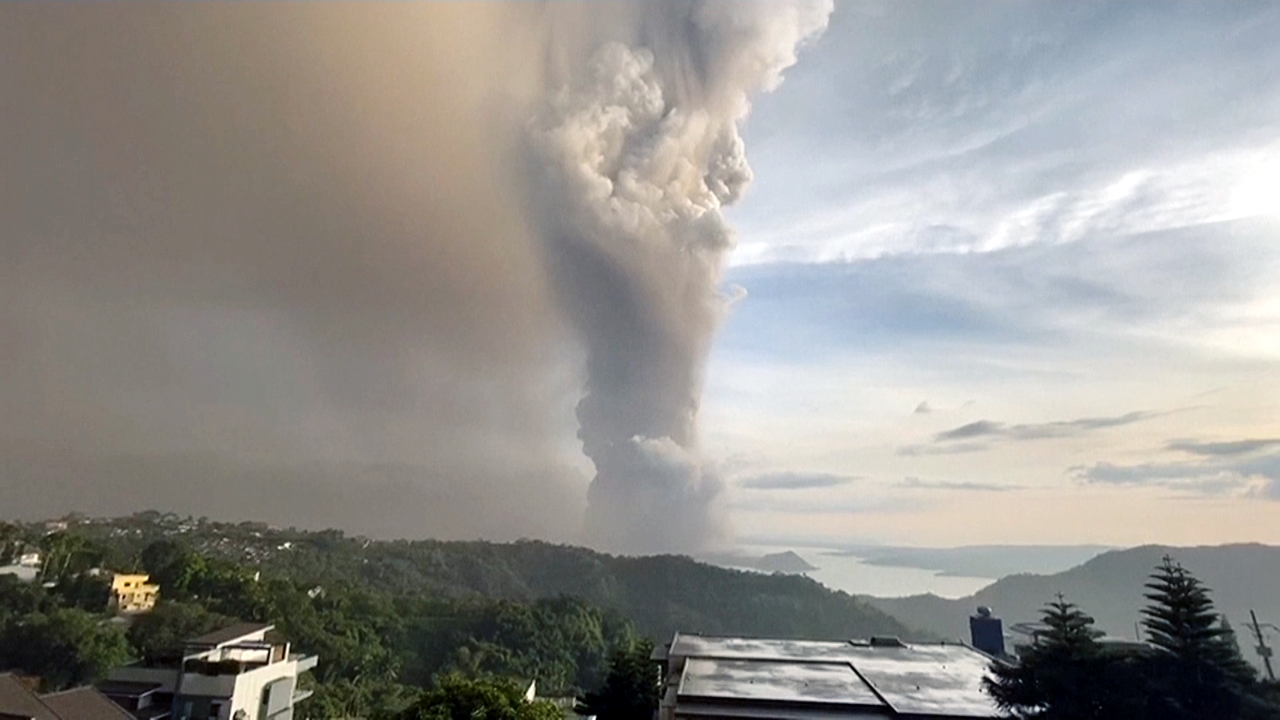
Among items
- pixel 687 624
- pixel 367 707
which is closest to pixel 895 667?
pixel 367 707

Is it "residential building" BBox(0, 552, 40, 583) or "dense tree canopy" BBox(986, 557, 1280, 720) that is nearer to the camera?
"dense tree canopy" BBox(986, 557, 1280, 720)

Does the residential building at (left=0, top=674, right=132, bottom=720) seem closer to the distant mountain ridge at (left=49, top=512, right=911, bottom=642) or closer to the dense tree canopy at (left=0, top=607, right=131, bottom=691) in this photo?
the dense tree canopy at (left=0, top=607, right=131, bottom=691)

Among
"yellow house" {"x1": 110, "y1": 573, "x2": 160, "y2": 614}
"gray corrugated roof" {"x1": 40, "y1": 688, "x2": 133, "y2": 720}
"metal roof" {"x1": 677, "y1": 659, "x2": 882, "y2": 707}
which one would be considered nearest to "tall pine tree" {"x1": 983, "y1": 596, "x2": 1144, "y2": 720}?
"metal roof" {"x1": 677, "y1": 659, "x2": 882, "y2": 707}

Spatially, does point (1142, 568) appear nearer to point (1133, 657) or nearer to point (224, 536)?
point (1133, 657)

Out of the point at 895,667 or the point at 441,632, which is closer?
the point at 895,667

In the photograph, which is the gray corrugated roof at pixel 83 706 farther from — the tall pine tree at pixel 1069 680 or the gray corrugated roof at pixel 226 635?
the tall pine tree at pixel 1069 680

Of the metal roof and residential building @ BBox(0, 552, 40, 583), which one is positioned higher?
residential building @ BBox(0, 552, 40, 583)
